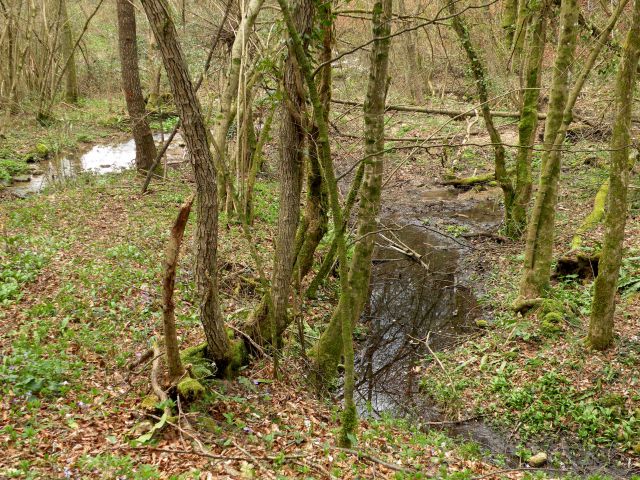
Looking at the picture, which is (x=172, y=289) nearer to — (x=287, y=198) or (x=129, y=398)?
(x=129, y=398)

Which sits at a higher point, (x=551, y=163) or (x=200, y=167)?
(x=200, y=167)

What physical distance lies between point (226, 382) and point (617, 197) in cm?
561

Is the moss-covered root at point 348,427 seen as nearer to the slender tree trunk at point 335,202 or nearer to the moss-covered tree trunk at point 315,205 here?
the slender tree trunk at point 335,202

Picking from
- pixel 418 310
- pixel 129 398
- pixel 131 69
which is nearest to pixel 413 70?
pixel 131 69

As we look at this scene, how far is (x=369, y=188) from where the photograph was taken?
6.56m

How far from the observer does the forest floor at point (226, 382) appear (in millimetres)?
4750

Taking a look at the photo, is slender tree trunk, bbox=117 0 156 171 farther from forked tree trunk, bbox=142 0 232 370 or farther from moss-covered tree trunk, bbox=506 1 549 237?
moss-covered tree trunk, bbox=506 1 549 237

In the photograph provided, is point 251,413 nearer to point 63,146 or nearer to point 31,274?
point 31,274

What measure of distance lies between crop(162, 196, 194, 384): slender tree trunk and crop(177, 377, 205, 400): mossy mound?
0.09 m

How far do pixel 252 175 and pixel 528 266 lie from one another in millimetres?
6101

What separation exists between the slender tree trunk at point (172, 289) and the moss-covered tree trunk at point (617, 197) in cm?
516

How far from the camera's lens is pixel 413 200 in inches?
Answer: 663

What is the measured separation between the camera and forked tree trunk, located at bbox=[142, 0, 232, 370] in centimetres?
474

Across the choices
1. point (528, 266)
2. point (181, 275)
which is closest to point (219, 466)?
point (181, 275)
